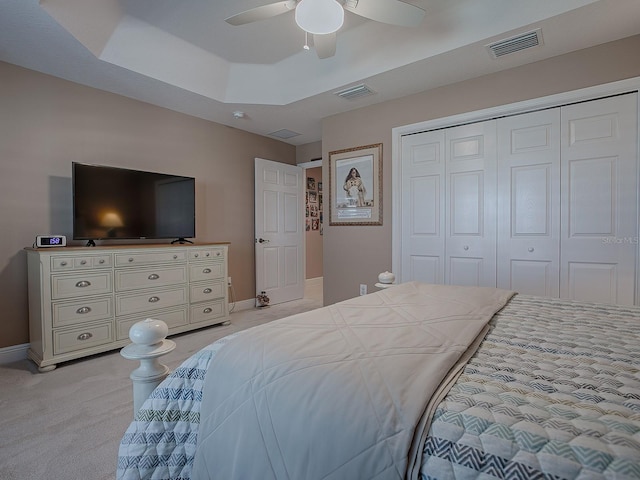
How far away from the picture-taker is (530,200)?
2.76m

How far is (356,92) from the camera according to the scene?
129 inches

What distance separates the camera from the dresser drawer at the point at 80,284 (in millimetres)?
2504

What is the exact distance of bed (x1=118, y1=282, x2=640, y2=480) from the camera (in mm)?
550

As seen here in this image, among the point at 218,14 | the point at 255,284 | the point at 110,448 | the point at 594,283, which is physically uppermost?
the point at 218,14

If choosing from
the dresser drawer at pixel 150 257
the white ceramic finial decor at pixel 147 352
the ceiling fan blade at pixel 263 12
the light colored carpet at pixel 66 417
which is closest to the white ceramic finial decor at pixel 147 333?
the white ceramic finial decor at pixel 147 352

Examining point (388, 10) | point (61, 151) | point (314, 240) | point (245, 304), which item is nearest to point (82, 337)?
point (61, 151)

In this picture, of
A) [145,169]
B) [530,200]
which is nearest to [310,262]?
[145,169]

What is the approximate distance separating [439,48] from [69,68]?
3.00 metres

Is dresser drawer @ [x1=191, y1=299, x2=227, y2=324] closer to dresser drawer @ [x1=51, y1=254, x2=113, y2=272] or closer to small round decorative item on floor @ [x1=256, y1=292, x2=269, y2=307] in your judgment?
small round decorative item on floor @ [x1=256, y1=292, x2=269, y2=307]

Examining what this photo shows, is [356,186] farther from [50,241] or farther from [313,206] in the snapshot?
[313,206]

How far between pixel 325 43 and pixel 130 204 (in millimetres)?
2249

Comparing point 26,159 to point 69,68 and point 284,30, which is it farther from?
point 284,30

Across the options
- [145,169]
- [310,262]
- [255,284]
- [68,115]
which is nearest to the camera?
[68,115]

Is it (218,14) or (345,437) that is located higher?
(218,14)
